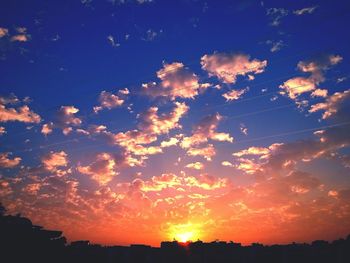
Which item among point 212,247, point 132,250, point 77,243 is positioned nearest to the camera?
point 77,243

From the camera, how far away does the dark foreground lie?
52.4ft

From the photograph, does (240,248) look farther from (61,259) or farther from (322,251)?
(61,259)

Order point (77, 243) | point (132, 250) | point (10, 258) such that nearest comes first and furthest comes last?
point (10, 258) → point (77, 243) → point (132, 250)

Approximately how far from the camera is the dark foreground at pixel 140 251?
16.0m

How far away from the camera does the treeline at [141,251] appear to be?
1599 centimetres

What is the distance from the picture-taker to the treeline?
15992 millimetres

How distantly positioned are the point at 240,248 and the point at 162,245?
231 inches

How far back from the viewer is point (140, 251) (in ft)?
69.6

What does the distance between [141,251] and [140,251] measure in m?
0.07

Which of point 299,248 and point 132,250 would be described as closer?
point 132,250

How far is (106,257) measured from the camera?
67.6ft

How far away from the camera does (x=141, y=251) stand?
21.2 meters

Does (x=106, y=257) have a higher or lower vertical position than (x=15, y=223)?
lower

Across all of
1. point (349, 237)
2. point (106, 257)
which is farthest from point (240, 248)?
point (106, 257)
